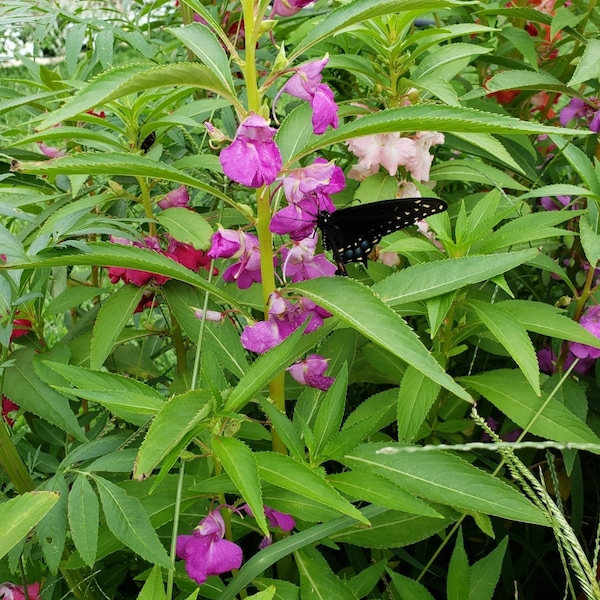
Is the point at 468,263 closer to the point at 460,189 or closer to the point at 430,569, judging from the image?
the point at 430,569

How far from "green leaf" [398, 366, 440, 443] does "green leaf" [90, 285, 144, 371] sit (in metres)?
0.49

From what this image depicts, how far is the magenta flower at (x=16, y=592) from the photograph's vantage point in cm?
125

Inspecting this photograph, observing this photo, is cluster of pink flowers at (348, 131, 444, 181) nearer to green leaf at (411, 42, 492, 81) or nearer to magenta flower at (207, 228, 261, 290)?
green leaf at (411, 42, 492, 81)

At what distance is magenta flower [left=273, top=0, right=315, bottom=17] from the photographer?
1.08 meters

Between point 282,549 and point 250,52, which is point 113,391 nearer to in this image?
point 282,549

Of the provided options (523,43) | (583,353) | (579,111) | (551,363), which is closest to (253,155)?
(583,353)

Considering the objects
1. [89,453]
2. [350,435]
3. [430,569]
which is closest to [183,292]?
[89,453]

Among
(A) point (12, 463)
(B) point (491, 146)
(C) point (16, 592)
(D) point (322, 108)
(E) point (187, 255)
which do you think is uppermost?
(D) point (322, 108)

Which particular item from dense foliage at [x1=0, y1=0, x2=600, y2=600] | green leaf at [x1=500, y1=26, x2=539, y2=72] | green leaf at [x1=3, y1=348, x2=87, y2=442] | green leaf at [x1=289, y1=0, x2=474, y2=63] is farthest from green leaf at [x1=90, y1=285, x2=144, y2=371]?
green leaf at [x1=500, y1=26, x2=539, y2=72]

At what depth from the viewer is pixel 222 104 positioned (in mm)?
1322

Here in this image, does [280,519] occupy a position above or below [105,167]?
below

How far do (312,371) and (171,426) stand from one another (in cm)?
32

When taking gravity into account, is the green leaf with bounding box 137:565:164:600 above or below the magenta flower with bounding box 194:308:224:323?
below

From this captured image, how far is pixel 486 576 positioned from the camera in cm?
124
